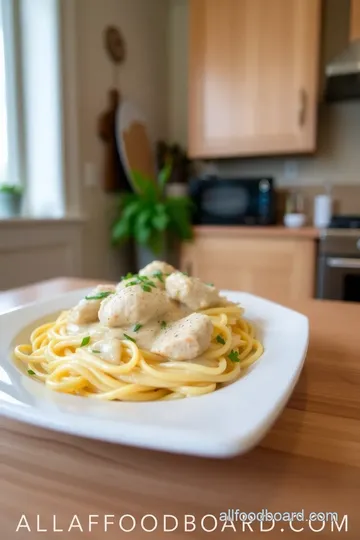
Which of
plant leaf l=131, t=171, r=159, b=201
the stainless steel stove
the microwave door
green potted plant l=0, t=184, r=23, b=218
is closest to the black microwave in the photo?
the microwave door

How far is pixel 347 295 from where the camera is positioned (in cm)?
223

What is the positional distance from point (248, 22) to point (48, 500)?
9.17ft

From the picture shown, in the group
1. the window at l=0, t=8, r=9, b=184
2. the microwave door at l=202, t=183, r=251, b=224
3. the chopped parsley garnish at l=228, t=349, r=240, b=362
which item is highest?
the window at l=0, t=8, r=9, b=184

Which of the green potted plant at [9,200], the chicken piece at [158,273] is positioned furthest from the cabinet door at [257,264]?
the chicken piece at [158,273]

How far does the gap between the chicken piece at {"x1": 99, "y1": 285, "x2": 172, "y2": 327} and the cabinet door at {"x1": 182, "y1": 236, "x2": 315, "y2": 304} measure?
1.77 meters

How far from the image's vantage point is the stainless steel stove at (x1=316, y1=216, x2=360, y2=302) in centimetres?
219

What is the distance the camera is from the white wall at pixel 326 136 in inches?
105

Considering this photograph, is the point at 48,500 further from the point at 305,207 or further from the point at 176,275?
the point at 305,207

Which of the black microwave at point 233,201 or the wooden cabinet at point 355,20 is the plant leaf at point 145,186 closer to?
the black microwave at point 233,201

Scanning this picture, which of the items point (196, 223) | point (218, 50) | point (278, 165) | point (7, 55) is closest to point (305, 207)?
point (278, 165)

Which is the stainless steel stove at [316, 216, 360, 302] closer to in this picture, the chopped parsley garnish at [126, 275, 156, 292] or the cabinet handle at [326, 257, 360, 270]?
the cabinet handle at [326, 257, 360, 270]

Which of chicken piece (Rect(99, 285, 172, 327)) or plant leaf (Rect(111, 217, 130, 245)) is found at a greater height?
chicken piece (Rect(99, 285, 172, 327))

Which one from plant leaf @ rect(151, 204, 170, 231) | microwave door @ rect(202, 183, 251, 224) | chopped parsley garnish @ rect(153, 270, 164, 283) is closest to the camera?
chopped parsley garnish @ rect(153, 270, 164, 283)

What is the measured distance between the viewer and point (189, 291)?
0.66 meters
